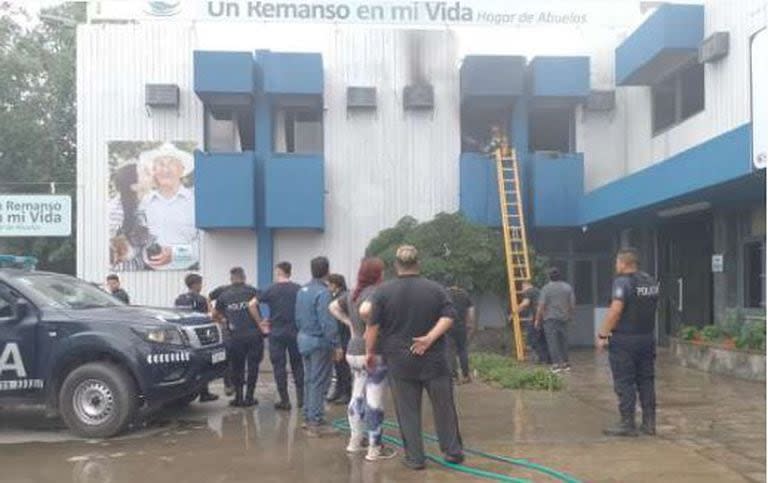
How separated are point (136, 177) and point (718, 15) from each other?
1256cm

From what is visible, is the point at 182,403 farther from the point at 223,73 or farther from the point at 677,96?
the point at 677,96

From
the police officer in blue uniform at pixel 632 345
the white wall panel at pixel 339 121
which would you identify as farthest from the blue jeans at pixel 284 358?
the white wall panel at pixel 339 121

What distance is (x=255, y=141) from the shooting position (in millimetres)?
19531

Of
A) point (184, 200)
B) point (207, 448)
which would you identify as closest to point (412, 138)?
point (184, 200)

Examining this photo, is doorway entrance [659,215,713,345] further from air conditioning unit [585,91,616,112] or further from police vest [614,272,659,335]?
police vest [614,272,659,335]

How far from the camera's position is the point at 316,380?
852 cm

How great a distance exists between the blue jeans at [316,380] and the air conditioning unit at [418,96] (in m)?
11.8

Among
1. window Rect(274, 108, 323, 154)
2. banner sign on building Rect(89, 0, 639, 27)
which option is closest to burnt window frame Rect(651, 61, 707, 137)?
banner sign on building Rect(89, 0, 639, 27)

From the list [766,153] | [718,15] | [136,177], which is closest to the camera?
[766,153]

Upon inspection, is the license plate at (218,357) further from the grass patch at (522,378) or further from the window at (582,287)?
the window at (582,287)

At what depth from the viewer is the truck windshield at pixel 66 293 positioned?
9078 mm

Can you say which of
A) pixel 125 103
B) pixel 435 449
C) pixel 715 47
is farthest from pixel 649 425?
pixel 125 103

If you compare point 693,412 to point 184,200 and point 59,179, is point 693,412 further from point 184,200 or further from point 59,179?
point 59,179

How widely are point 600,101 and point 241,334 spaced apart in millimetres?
12411
